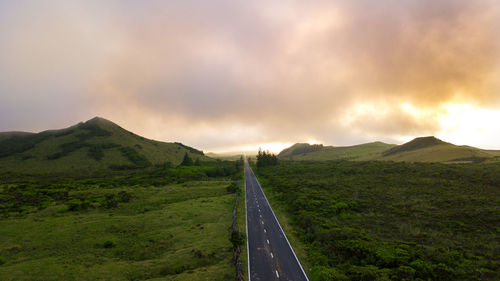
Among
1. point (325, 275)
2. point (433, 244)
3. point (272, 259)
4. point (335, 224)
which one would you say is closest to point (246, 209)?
point (335, 224)

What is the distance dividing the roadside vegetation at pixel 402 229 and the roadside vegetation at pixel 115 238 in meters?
14.2

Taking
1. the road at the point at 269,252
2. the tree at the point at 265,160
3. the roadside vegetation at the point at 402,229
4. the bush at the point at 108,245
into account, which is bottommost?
the bush at the point at 108,245

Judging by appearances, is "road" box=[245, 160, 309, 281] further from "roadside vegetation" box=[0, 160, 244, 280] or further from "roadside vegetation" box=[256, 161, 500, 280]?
"roadside vegetation" box=[0, 160, 244, 280]

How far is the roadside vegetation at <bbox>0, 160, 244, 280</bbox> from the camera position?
86.7 ft

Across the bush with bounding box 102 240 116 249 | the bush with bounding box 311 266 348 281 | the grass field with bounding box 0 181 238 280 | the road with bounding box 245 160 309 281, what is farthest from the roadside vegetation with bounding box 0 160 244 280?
the bush with bounding box 311 266 348 281

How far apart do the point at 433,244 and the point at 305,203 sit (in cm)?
2623

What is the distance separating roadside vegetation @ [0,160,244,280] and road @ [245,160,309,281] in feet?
10.5

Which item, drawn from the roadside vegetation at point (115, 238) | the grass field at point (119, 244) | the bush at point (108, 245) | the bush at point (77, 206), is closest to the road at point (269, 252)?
the roadside vegetation at point (115, 238)

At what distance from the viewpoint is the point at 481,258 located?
25094 millimetres

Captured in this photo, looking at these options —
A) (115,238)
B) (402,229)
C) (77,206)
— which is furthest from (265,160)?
(115,238)

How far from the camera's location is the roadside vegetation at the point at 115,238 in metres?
26.4

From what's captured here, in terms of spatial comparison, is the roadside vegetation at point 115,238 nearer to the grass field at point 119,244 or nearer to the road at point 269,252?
the grass field at point 119,244

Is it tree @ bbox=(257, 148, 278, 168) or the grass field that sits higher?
tree @ bbox=(257, 148, 278, 168)

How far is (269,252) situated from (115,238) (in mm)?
27241
